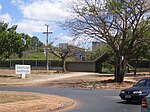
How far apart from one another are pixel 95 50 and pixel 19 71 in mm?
34603

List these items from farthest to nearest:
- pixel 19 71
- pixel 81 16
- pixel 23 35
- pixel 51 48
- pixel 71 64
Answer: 1. pixel 71 64
2. pixel 51 48
3. pixel 23 35
4. pixel 19 71
5. pixel 81 16

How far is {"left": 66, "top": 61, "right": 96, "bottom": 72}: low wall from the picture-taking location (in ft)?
219

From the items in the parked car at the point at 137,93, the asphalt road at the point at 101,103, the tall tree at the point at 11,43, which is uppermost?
the tall tree at the point at 11,43

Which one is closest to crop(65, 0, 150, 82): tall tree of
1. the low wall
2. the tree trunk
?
the tree trunk

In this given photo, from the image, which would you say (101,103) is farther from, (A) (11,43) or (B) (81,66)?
(B) (81,66)

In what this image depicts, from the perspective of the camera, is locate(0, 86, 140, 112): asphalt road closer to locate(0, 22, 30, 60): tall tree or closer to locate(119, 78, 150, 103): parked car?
locate(119, 78, 150, 103): parked car

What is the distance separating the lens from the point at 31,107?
15.3 metres

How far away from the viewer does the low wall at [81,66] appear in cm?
6688

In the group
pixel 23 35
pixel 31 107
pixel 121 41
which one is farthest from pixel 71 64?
pixel 31 107

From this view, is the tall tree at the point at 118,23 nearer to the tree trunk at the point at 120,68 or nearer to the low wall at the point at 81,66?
the tree trunk at the point at 120,68

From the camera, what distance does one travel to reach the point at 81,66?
6894 cm

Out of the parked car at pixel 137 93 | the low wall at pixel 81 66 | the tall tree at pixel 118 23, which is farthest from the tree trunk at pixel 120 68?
the low wall at pixel 81 66

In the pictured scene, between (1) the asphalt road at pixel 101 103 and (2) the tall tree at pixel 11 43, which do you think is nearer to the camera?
(1) the asphalt road at pixel 101 103

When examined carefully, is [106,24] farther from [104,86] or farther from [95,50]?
[95,50]
